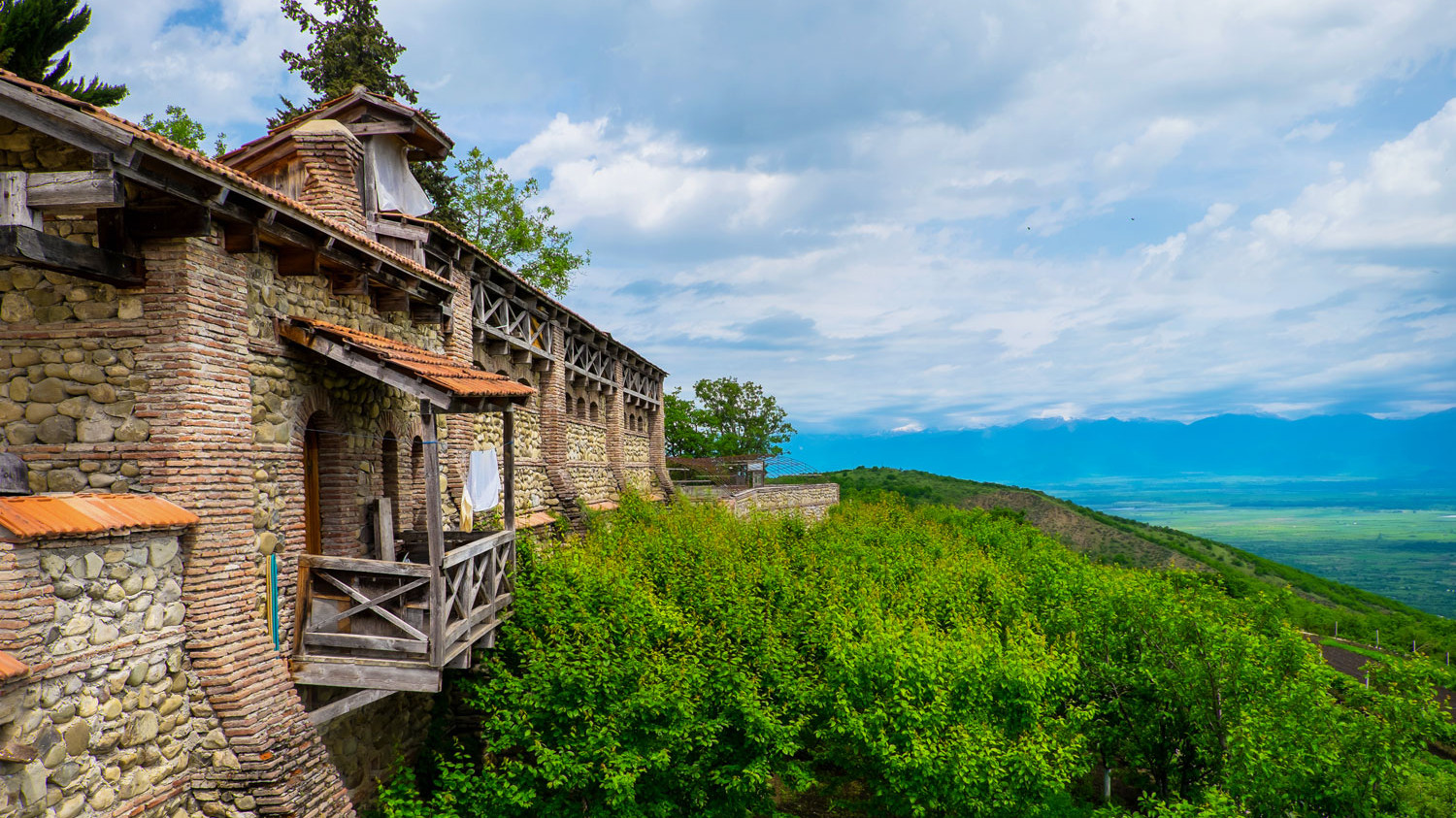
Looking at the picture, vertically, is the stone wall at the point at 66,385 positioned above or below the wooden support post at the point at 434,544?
above

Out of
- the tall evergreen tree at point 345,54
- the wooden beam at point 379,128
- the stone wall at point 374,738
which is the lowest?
the stone wall at point 374,738

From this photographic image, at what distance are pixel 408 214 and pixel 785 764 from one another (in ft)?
39.4

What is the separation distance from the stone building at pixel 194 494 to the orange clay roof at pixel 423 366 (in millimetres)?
47

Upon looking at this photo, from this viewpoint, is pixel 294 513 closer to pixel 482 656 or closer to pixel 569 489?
pixel 482 656

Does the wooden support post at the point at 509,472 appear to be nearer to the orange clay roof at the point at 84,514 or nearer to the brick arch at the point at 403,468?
the brick arch at the point at 403,468

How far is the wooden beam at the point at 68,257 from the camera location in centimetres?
620

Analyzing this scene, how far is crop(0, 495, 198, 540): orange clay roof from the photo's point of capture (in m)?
5.96

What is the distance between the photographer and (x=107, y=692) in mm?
6590

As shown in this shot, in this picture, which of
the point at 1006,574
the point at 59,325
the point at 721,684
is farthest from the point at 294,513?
the point at 1006,574

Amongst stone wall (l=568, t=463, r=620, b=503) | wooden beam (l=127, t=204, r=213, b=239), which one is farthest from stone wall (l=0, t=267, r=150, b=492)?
stone wall (l=568, t=463, r=620, b=503)


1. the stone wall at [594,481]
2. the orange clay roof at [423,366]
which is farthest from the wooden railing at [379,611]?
the stone wall at [594,481]

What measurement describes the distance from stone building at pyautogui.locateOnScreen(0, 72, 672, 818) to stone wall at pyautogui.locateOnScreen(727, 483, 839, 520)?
2084cm

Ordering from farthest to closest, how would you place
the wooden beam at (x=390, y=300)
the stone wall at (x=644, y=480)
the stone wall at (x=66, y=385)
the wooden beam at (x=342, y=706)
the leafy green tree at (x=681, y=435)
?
the leafy green tree at (x=681, y=435), the stone wall at (x=644, y=480), the wooden beam at (x=390, y=300), the wooden beam at (x=342, y=706), the stone wall at (x=66, y=385)

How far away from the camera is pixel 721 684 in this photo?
12.5m
